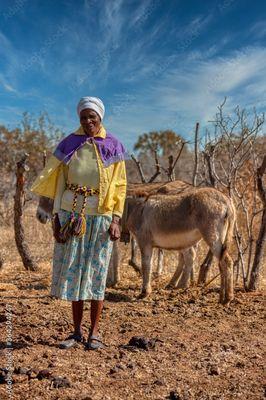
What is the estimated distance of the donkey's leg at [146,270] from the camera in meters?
6.59

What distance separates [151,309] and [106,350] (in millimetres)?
1759

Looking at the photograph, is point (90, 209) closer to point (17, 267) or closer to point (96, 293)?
point (96, 293)

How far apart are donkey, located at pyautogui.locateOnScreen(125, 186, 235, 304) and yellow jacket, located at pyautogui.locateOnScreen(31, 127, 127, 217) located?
7.47ft

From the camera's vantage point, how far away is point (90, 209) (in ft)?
13.6

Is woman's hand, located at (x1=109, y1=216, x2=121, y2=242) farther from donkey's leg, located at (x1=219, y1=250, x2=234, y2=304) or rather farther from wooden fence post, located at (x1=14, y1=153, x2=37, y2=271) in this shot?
wooden fence post, located at (x1=14, y1=153, x2=37, y2=271)

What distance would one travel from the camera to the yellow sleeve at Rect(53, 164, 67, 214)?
421 centimetres

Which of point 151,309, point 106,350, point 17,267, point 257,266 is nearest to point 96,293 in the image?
point 106,350

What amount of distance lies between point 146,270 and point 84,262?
8.66ft

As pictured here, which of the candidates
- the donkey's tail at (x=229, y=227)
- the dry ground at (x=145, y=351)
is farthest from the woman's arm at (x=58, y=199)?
the donkey's tail at (x=229, y=227)

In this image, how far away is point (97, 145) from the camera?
4191mm

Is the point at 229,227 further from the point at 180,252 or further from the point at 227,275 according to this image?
the point at 180,252

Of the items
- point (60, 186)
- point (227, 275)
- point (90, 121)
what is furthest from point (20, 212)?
point (90, 121)

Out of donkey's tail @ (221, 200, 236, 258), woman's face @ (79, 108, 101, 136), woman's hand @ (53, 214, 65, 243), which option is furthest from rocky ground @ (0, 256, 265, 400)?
woman's face @ (79, 108, 101, 136)

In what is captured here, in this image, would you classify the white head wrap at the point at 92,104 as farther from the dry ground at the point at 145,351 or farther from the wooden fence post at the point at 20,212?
the wooden fence post at the point at 20,212
